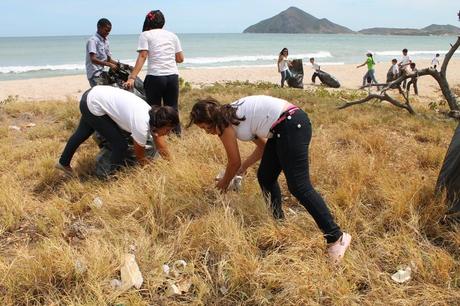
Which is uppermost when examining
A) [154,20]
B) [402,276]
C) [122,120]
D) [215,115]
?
[154,20]

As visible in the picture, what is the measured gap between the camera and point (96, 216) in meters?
3.24

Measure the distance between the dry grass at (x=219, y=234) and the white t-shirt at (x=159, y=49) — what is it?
973mm

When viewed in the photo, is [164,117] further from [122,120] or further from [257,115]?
[257,115]

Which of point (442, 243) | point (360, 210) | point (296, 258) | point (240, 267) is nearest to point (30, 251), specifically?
point (240, 267)

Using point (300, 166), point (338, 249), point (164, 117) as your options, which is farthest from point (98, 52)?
point (338, 249)

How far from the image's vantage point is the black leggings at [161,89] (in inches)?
195

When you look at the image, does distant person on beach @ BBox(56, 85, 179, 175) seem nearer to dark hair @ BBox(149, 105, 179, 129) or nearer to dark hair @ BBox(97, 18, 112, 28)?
dark hair @ BBox(149, 105, 179, 129)

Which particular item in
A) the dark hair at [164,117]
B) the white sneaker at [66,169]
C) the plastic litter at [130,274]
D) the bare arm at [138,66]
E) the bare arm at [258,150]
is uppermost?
the bare arm at [138,66]

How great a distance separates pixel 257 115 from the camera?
2762mm

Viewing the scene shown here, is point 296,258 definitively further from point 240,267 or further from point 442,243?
point 442,243

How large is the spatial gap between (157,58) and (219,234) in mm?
2805

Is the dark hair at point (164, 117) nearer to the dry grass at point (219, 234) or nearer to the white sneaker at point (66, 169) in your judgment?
the dry grass at point (219, 234)

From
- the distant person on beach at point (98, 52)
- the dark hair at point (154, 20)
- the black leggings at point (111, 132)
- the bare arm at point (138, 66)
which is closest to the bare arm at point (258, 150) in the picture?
the black leggings at point (111, 132)

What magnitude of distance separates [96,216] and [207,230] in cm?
97
